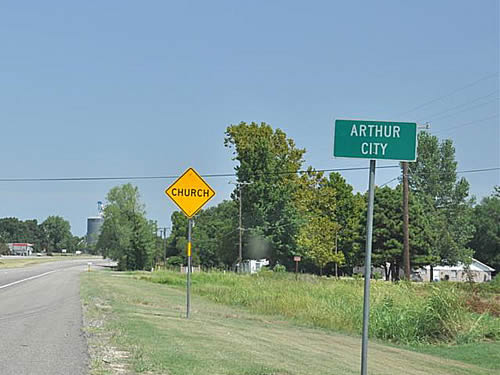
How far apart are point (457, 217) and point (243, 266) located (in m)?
27.0

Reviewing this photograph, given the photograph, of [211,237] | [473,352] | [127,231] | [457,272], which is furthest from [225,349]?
[211,237]

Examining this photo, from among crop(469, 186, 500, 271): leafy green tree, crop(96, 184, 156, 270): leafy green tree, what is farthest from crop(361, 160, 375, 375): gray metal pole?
crop(469, 186, 500, 271): leafy green tree

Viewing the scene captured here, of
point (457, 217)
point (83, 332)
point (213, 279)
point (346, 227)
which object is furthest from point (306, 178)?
point (83, 332)

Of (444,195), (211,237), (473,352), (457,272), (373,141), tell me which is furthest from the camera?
(211,237)

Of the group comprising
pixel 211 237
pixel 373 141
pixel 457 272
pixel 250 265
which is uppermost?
pixel 373 141

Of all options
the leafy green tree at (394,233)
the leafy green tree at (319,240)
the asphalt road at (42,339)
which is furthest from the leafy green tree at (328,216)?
the asphalt road at (42,339)

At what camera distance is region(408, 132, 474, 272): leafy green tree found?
8144cm

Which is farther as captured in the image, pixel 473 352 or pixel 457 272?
pixel 457 272

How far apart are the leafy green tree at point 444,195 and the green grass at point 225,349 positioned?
61828 millimetres

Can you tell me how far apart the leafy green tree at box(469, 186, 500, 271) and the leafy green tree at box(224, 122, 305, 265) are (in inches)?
1422

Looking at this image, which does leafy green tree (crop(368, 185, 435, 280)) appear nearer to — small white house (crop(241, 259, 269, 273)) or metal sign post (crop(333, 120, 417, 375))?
small white house (crop(241, 259, 269, 273))

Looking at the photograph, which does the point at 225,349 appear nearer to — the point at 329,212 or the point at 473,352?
the point at 473,352

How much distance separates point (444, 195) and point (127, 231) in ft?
166

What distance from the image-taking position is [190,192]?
19.4 meters
